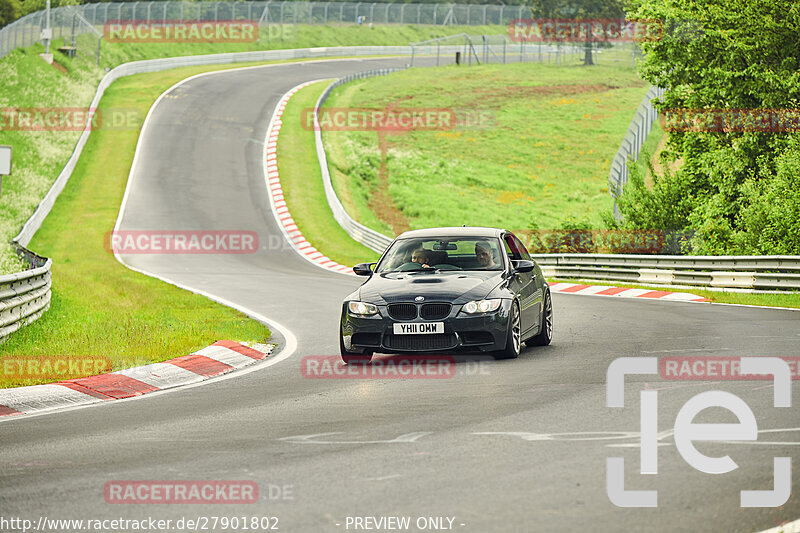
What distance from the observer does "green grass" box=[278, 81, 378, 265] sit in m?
38.4

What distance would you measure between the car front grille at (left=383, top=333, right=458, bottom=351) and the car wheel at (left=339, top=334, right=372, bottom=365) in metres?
0.49

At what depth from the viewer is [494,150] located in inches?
2542

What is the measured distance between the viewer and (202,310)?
19469 millimetres

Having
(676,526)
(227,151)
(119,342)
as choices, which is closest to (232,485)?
(676,526)

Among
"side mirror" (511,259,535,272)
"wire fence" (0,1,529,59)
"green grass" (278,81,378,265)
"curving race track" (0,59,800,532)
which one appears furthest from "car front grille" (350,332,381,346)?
"wire fence" (0,1,529,59)

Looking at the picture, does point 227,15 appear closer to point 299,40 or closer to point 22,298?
point 299,40

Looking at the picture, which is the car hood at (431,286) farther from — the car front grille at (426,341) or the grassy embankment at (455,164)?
the grassy embankment at (455,164)

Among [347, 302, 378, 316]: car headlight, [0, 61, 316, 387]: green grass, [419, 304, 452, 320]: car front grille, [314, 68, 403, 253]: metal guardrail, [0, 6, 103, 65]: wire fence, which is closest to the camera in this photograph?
[419, 304, 452, 320]: car front grille

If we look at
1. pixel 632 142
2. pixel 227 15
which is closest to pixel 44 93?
pixel 632 142

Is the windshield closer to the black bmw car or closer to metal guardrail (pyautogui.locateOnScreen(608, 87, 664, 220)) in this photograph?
the black bmw car

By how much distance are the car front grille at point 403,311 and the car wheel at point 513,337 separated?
110 cm

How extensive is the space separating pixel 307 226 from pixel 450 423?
34.0 metres

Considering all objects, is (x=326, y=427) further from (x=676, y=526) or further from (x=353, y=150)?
(x=353, y=150)

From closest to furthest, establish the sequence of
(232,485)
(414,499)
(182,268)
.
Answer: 1. (414,499)
2. (232,485)
3. (182,268)
